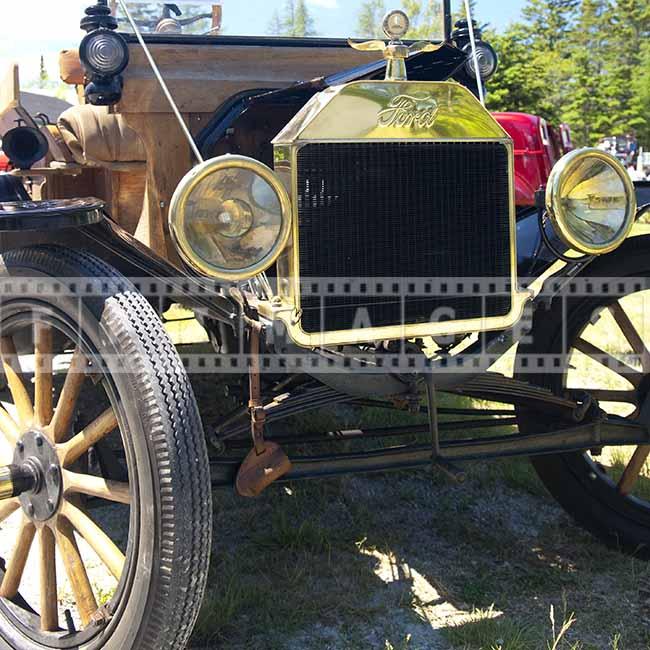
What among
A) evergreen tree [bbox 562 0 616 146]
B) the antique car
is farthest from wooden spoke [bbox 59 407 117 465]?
evergreen tree [bbox 562 0 616 146]

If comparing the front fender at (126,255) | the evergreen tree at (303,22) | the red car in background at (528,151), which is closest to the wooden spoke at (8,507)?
the front fender at (126,255)

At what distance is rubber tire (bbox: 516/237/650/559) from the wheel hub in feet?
5.15

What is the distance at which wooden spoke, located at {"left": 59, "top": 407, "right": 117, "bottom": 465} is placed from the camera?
2.01 metres

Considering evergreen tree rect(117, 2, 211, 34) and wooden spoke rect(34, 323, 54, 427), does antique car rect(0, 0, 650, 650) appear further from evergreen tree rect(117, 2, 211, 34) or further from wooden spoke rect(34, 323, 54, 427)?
evergreen tree rect(117, 2, 211, 34)

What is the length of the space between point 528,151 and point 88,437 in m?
6.68

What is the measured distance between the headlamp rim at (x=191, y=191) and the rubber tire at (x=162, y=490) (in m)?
0.20

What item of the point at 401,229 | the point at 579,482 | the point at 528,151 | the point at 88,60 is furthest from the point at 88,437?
the point at 528,151

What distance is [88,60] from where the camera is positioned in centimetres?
273

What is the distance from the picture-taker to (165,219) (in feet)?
9.97

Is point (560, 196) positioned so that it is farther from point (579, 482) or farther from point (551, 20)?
point (551, 20)

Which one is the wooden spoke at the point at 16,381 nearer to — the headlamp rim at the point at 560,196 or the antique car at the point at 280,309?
the antique car at the point at 280,309

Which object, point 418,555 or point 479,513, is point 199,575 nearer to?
point 418,555

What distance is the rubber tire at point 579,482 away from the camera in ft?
9.29

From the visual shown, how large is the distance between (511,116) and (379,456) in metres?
6.83
